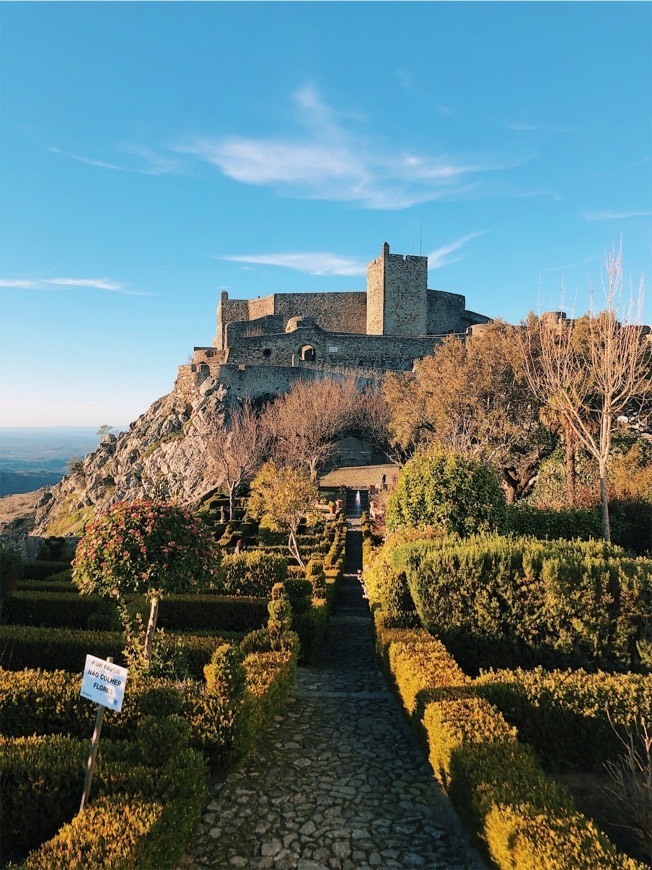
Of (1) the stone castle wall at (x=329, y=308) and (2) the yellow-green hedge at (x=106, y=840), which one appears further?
(1) the stone castle wall at (x=329, y=308)

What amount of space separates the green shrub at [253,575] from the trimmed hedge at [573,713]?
734cm

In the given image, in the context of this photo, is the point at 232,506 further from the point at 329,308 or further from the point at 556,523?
the point at 329,308

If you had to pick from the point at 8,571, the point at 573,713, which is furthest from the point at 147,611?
the point at 573,713

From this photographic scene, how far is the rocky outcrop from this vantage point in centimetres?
3831

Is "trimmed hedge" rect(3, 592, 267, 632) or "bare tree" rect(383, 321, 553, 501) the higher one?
"bare tree" rect(383, 321, 553, 501)

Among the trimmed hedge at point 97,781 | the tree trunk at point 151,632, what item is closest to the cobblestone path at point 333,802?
the trimmed hedge at point 97,781

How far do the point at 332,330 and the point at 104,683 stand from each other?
51040 millimetres

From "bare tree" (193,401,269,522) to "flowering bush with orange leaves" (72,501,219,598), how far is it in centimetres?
2183

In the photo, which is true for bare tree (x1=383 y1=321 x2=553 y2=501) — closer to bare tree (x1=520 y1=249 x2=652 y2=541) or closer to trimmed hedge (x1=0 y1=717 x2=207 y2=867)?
bare tree (x1=520 y1=249 x2=652 y2=541)

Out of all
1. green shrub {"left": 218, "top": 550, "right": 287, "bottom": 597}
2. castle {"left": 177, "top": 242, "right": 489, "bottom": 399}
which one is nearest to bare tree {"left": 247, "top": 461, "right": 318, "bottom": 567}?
green shrub {"left": 218, "top": 550, "right": 287, "bottom": 597}

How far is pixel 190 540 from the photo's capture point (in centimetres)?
730

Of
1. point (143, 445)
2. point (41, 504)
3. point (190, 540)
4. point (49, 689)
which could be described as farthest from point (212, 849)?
point (41, 504)

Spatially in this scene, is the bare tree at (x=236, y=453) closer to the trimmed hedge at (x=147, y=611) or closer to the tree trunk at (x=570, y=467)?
the trimmed hedge at (x=147, y=611)

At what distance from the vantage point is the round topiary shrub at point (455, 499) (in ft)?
38.6
